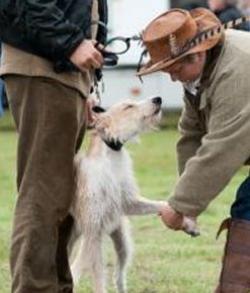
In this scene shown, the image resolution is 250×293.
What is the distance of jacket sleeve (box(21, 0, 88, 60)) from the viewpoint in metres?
5.28

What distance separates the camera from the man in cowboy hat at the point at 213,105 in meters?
4.98

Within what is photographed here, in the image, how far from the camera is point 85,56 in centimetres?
536

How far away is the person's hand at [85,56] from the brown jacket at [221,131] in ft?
1.72

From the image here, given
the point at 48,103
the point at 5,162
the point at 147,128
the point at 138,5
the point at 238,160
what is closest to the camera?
the point at 238,160

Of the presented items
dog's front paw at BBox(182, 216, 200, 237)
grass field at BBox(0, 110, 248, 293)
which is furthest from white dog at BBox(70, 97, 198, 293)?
grass field at BBox(0, 110, 248, 293)

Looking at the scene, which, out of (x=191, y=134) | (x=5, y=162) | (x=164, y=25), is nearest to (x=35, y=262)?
(x=191, y=134)

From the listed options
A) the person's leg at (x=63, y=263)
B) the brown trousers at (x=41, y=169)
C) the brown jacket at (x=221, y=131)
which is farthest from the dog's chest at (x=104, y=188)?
the brown jacket at (x=221, y=131)

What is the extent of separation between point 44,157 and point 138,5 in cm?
1633

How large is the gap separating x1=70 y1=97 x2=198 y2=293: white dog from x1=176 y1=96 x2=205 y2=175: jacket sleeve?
1.70ft

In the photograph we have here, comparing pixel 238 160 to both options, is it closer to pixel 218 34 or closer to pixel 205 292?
pixel 218 34

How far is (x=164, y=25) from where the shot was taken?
16.9 ft

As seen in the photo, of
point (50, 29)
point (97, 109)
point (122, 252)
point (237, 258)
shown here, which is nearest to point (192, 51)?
point (50, 29)

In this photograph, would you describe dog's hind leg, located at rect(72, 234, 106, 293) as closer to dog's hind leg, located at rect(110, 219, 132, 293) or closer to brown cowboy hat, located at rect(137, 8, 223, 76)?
dog's hind leg, located at rect(110, 219, 132, 293)

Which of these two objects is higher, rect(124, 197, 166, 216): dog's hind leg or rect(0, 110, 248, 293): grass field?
rect(124, 197, 166, 216): dog's hind leg
